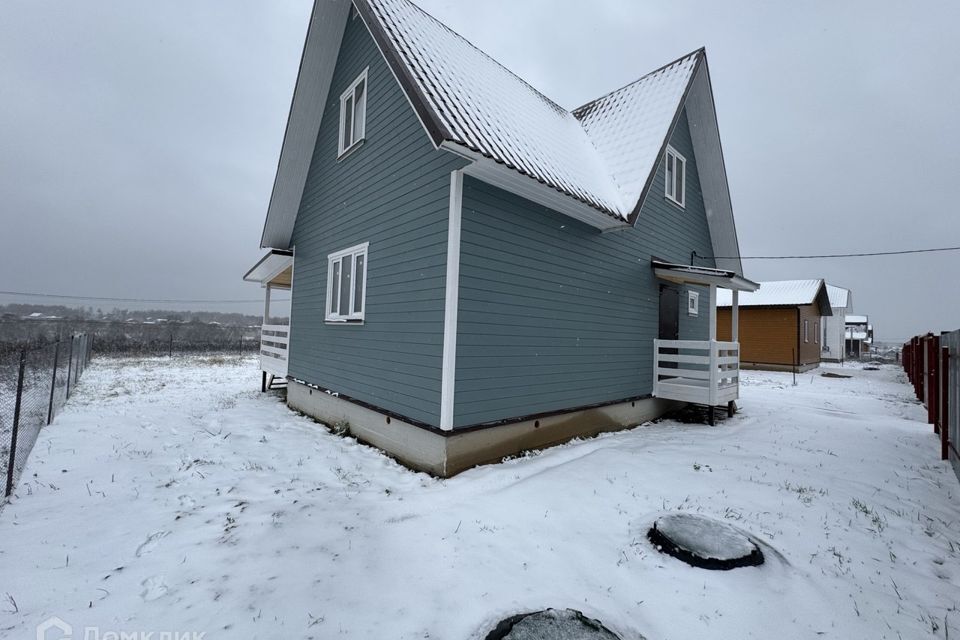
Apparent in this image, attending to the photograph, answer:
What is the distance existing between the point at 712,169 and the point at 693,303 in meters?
3.56

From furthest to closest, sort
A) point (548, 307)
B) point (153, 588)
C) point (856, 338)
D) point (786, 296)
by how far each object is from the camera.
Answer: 1. point (856, 338)
2. point (786, 296)
3. point (548, 307)
4. point (153, 588)

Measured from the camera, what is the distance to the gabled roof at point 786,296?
71.3ft

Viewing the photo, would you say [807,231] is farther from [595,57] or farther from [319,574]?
[319,574]

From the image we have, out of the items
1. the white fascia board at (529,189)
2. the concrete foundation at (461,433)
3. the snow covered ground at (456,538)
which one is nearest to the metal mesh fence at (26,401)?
the snow covered ground at (456,538)

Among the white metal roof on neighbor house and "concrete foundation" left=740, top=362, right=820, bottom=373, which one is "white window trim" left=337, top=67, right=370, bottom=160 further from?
"concrete foundation" left=740, top=362, right=820, bottom=373

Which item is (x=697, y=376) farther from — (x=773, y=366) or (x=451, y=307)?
(x=773, y=366)

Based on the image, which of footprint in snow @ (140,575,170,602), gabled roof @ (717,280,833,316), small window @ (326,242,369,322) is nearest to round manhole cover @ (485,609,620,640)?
footprint in snow @ (140,575,170,602)

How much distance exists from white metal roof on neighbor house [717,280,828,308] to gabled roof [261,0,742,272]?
45.4 ft

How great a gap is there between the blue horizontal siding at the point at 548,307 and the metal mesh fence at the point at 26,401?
4846 millimetres

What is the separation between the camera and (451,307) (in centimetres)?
500

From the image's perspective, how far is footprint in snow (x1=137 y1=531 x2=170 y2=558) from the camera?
10.6 feet

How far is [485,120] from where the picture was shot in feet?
18.6

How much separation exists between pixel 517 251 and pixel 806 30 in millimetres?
46582

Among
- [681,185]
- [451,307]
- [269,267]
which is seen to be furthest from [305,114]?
[681,185]
